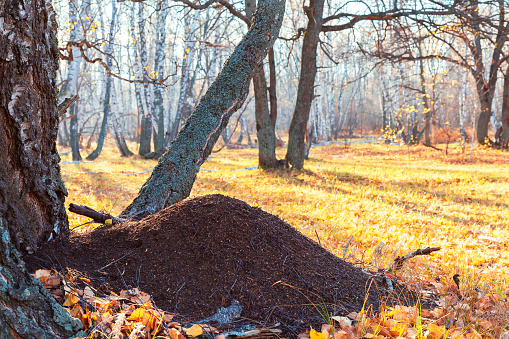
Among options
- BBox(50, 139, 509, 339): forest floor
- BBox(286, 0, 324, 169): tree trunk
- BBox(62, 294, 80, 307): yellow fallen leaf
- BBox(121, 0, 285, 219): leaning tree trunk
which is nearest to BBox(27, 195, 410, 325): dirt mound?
BBox(62, 294, 80, 307): yellow fallen leaf

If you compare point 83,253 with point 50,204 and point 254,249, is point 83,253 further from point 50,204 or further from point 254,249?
point 254,249

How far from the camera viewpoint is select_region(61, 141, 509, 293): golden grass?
155 inches

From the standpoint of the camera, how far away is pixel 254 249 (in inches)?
88.4

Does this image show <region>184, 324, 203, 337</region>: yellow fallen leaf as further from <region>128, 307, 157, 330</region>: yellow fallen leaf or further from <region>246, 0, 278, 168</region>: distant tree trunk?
<region>246, 0, 278, 168</region>: distant tree trunk

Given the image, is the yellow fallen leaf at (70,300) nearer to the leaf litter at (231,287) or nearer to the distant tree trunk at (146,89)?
the leaf litter at (231,287)

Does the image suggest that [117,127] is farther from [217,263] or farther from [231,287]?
[231,287]

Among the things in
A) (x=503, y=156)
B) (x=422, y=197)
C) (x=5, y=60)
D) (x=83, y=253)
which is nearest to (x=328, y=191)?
(x=422, y=197)

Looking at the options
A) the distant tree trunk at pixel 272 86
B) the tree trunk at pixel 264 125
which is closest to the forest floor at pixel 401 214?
the tree trunk at pixel 264 125

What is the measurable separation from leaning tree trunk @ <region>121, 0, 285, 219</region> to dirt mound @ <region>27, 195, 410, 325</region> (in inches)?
23.3

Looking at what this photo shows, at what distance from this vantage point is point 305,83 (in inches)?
348

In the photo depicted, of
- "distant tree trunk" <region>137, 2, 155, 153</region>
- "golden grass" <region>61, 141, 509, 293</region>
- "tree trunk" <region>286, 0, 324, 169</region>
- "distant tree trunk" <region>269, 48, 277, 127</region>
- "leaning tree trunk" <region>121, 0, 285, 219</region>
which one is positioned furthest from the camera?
"distant tree trunk" <region>137, 2, 155, 153</region>

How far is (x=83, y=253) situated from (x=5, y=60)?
49.4 inches

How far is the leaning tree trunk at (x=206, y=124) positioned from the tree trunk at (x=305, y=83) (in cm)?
531

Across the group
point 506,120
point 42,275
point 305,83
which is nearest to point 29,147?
point 42,275
